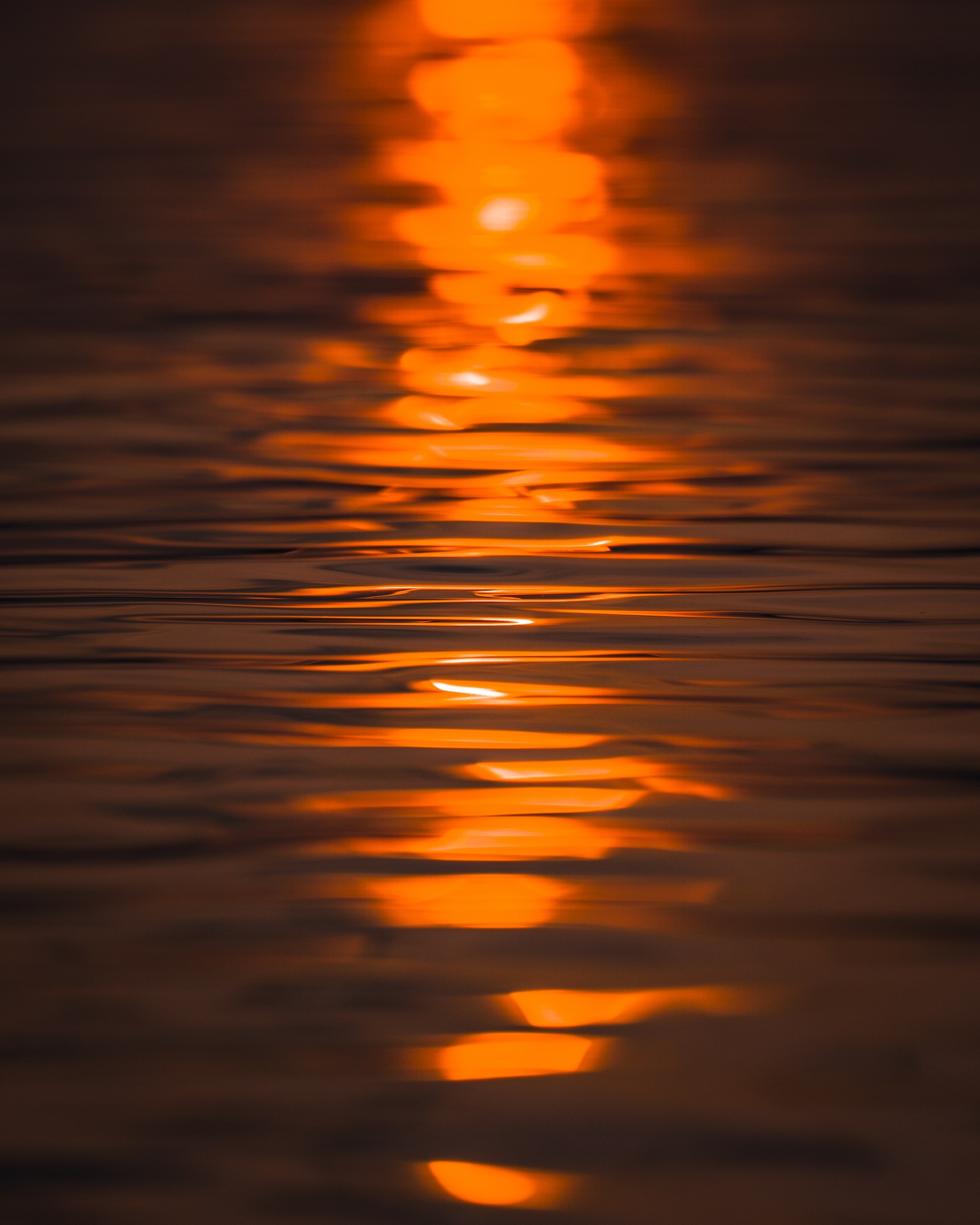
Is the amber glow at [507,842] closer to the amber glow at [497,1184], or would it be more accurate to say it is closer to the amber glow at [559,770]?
the amber glow at [559,770]

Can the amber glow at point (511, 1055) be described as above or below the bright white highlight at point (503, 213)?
below

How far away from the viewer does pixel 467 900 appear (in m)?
0.50

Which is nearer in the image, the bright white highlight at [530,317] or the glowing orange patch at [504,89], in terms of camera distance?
the bright white highlight at [530,317]

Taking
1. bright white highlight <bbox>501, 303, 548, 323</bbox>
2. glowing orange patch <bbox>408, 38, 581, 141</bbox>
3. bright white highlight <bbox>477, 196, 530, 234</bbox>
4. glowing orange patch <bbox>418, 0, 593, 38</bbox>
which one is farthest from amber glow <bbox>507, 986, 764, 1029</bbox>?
glowing orange patch <bbox>418, 0, 593, 38</bbox>

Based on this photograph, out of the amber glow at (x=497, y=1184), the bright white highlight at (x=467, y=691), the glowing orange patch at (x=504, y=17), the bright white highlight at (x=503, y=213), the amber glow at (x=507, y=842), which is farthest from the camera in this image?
the glowing orange patch at (x=504, y=17)

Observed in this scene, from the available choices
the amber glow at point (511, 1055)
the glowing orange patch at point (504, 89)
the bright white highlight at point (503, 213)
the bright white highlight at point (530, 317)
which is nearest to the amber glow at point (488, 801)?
the amber glow at point (511, 1055)

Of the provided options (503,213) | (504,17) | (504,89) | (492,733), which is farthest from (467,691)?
(504,17)

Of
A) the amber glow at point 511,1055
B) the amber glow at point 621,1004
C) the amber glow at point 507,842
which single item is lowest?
the amber glow at point 511,1055

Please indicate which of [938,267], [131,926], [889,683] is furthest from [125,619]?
[938,267]

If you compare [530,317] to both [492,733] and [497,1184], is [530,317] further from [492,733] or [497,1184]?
[497,1184]

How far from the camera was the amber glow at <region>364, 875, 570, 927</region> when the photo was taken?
494mm

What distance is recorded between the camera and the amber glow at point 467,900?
49 cm

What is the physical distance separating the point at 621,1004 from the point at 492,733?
0.55 feet

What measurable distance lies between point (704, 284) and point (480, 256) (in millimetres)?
238
